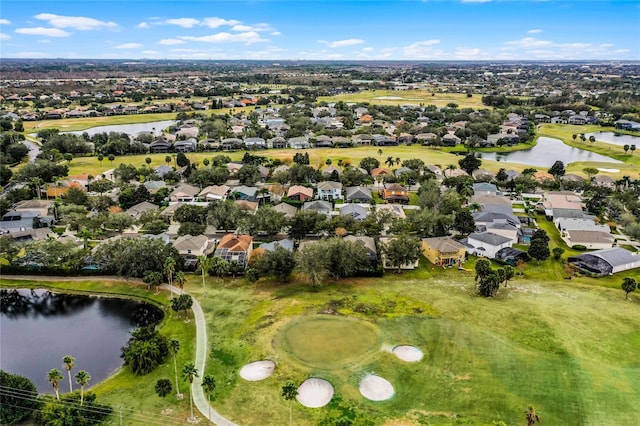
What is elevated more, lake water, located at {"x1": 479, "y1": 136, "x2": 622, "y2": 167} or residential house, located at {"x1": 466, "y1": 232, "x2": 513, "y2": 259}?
lake water, located at {"x1": 479, "y1": 136, "x2": 622, "y2": 167}

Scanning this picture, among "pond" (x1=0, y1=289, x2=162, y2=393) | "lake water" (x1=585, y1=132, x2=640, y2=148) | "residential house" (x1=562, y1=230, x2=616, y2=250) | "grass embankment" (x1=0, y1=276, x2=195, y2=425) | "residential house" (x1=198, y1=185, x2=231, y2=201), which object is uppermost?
"lake water" (x1=585, y1=132, x2=640, y2=148)

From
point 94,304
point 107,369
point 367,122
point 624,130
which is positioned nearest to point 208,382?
point 107,369

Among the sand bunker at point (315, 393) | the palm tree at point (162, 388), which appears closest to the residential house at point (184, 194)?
the palm tree at point (162, 388)

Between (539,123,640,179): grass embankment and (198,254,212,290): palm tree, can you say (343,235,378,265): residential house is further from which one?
(539,123,640,179): grass embankment

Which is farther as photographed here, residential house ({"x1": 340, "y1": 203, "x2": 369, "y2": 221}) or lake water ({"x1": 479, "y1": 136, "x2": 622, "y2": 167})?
lake water ({"x1": 479, "y1": 136, "x2": 622, "y2": 167})

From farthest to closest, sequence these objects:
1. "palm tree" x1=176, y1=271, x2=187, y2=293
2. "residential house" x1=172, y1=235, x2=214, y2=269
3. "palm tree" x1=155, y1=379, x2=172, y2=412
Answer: "residential house" x1=172, y1=235, x2=214, y2=269, "palm tree" x1=176, y1=271, x2=187, y2=293, "palm tree" x1=155, y1=379, x2=172, y2=412

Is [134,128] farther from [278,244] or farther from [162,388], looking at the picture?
[162,388]

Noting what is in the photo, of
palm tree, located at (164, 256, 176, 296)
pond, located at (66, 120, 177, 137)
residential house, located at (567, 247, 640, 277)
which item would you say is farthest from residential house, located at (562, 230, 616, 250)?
pond, located at (66, 120, 177, 137)

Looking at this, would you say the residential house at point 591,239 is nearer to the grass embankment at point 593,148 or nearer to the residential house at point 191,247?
the grass embankment at point 593,148
